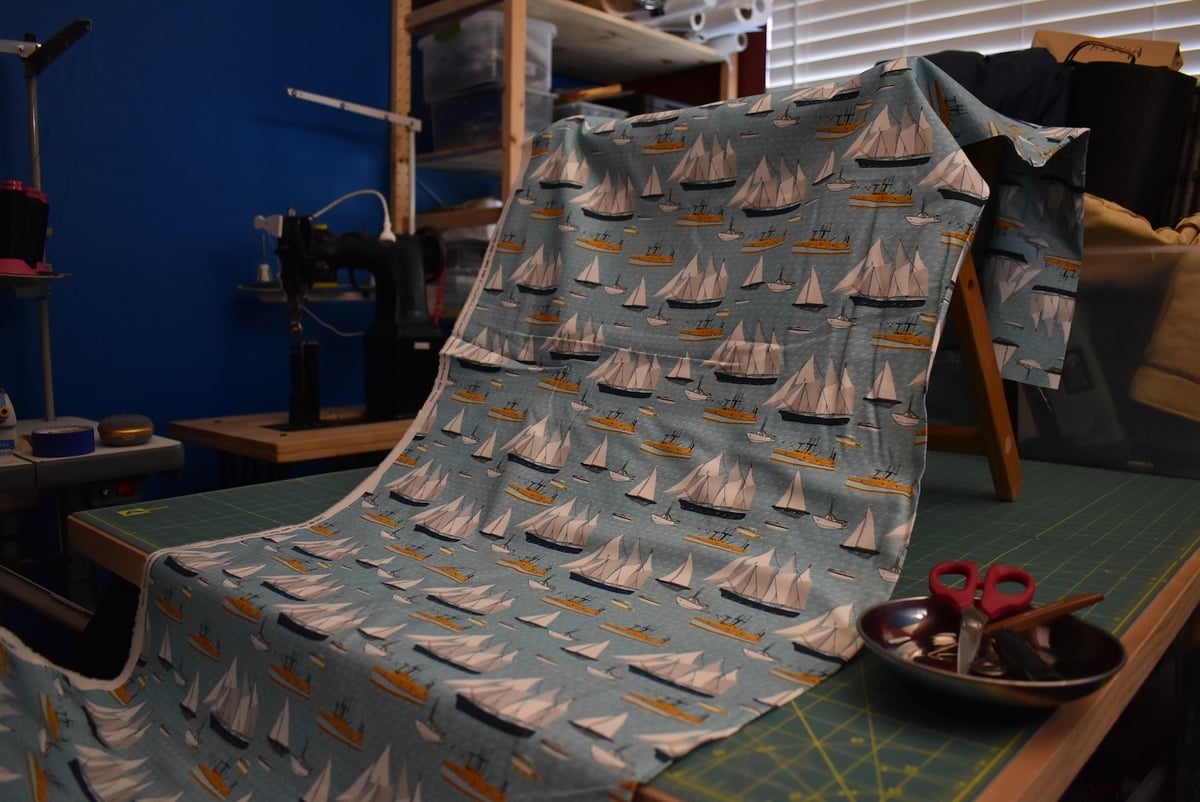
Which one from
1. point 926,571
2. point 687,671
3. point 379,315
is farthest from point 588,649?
point 379,315

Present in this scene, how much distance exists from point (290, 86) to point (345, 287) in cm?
47

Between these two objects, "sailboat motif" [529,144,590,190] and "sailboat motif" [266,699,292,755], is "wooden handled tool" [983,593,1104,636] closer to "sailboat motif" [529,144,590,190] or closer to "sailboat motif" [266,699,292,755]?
"sailboat motif" [266,699,292,755]

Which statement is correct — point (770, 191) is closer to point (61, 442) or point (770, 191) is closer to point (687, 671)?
point (687, 671)

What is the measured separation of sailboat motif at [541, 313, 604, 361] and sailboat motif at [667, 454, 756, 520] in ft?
0.84

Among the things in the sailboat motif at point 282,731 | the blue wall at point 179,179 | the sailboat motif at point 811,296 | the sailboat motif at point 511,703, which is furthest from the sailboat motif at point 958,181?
the blue wall at point 179,179

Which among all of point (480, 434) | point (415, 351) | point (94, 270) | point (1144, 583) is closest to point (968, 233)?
point (1144, 583)

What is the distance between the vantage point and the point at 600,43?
229 cm

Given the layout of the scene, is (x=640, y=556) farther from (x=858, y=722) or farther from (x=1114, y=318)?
(x=1114, y=318)

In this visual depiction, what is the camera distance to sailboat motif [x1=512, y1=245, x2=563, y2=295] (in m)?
1.22

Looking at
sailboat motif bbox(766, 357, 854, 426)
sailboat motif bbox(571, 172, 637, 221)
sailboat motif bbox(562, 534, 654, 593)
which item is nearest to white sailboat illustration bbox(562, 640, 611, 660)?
sailboat motif bbox(562, 534, 654, 593)

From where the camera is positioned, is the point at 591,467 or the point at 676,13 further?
the point at 676,13

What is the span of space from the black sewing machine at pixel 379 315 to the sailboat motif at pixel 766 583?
1020mm

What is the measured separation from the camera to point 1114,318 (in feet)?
4.39

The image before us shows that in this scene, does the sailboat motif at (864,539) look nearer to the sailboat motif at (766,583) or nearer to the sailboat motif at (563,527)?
the sailboat motif at (766,583)
